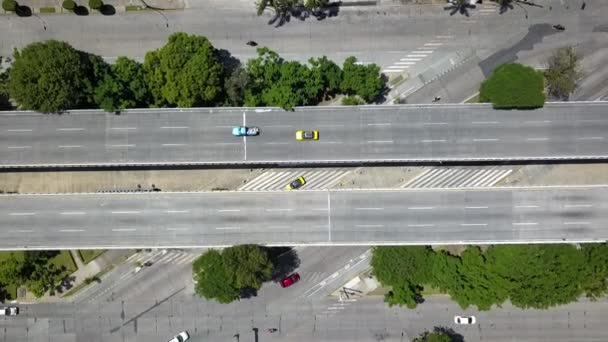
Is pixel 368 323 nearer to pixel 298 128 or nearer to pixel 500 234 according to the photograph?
pixel 500 234

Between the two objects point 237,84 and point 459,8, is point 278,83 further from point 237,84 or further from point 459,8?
point 459,8

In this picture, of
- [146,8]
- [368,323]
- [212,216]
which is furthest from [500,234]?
[146,8]

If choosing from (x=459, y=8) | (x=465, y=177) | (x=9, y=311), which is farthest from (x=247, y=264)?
(x=459, y=8)

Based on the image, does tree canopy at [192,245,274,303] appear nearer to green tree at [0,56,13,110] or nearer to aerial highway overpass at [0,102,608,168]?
aerial highway overpass at [0,102,608,168]

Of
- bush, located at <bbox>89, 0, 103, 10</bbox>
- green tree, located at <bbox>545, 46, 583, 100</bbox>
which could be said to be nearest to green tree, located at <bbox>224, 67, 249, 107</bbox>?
bush, located at <bbox>89, 0, 103, 10</bbox>

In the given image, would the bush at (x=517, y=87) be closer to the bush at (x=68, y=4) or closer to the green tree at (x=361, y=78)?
the green tree at (x=361, y=78)

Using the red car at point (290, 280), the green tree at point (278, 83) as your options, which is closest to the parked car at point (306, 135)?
the green tree at point (278, 83)
